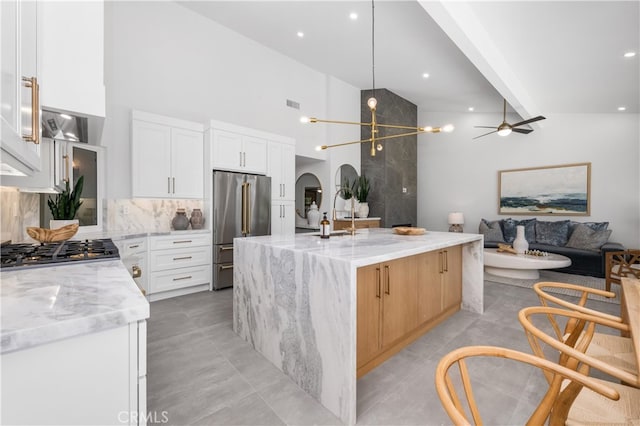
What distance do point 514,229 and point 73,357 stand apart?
277 inches

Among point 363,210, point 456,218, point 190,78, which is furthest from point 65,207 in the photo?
point 456,218

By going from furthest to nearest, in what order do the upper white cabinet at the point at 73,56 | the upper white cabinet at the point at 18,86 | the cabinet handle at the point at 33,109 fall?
the upper white cabinet at the point at 73,56, the cabinet handle at the point at 33,109, the upper white cabinet at the point at 18,86

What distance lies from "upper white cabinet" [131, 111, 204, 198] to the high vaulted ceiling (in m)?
1.86

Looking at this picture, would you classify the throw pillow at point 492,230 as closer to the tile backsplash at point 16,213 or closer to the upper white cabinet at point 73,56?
the upper white cabinet at point 73,56

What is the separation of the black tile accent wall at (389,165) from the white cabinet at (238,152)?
283cm

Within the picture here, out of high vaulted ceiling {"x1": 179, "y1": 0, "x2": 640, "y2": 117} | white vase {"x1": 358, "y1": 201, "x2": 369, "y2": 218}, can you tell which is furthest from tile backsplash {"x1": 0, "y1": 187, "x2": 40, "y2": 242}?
white vase {"x1": 358, "y1": 201, "x2": 369, "y2": 218}

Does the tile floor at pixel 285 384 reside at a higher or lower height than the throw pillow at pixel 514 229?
lower

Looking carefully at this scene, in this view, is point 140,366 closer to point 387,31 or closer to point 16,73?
point 16,73

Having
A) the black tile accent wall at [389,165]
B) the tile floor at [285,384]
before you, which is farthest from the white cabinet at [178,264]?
the black tile accent wall at [389,165]

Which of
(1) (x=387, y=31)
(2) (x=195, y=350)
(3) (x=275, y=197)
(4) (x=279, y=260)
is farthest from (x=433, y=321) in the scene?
(1) (x=387, y=31)

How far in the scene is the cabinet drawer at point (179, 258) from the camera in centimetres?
354

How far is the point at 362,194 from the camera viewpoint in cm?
636

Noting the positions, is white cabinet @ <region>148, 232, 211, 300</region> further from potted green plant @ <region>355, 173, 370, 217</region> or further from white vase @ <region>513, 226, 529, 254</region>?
white vase @ <region>513, 226, 529, 254</region>

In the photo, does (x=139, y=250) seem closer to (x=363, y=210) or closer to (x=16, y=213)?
(x=16, y=213)
